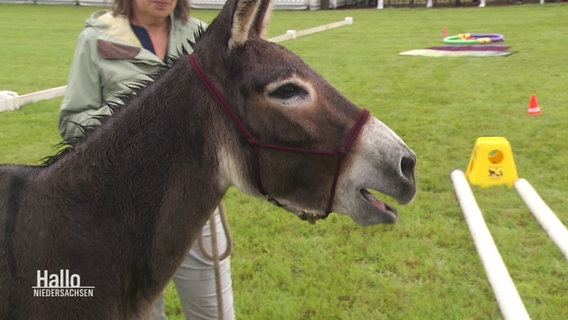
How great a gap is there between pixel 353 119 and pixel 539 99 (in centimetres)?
969

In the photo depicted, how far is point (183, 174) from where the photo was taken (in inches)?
82.4

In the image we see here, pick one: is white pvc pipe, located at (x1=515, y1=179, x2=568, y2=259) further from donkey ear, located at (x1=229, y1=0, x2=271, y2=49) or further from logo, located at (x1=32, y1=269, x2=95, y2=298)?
logo, located at (x1=32, y1=269, x2=95, y2=298)

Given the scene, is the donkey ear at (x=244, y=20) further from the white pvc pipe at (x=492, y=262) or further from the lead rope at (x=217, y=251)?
the white pvc pipe at (x=492, y=262)

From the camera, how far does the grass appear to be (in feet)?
14.8

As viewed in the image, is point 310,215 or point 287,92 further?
point 310,215

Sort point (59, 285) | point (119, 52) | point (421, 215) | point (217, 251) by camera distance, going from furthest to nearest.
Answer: point (421, 215) < point (217, 251) < point (119, 52) < point (59, 285)

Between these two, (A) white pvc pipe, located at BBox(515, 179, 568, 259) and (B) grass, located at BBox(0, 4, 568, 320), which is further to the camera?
(A) white pvc pipe, located at BBox(515, 179, 568, 259)

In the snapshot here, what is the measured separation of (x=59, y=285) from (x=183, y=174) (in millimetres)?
558

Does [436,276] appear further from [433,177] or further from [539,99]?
[539,99]

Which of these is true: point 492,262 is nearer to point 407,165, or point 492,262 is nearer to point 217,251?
point 217,251

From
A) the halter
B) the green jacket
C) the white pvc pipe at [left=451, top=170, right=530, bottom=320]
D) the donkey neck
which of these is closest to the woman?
the green jacket

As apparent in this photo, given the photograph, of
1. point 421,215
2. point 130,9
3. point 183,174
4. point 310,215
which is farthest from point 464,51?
point 183,174

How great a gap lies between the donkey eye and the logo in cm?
93


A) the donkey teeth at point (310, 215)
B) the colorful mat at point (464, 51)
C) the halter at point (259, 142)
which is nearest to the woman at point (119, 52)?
the halter at point (259, 142)
